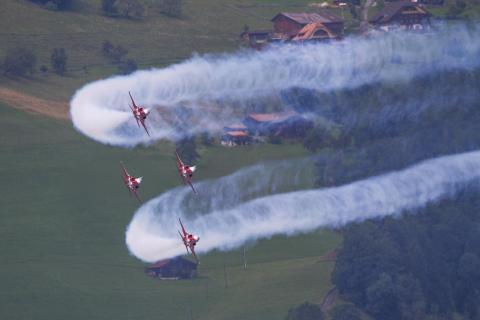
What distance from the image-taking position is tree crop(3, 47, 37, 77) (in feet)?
449

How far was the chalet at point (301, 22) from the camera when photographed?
511 ft

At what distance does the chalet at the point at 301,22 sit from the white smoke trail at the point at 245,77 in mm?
27196

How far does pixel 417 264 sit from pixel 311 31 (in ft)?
123

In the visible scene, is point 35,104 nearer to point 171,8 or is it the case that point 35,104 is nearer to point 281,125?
point 281,125

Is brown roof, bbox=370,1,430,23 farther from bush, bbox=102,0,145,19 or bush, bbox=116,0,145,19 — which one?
bush, bbox=102,0,145,19

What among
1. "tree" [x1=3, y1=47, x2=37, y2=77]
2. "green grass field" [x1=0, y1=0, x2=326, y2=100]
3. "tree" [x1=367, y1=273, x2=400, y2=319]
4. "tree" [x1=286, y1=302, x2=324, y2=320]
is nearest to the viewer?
"tree" [x1=286, y1=302, x2=324, y2=320]

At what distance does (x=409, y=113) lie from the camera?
432 feet

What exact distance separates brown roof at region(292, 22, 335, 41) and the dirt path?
28.0m

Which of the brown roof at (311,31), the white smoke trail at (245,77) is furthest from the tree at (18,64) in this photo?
the brown roof at (311,31)

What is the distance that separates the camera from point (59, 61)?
465ft

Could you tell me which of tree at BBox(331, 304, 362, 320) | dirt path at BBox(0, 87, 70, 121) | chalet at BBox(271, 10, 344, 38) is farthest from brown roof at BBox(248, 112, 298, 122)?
chalet at BBox(271, 10, 344, 38)

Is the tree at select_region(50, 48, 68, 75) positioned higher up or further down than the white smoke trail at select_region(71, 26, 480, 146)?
further down

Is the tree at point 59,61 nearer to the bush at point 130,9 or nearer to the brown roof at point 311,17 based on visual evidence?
the bush at point 130,9

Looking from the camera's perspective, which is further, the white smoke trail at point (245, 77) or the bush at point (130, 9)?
the bush at point (130, 9)
